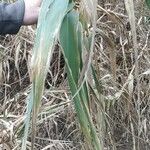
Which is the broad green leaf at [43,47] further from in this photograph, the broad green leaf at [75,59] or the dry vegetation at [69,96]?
the dry vegetation at [69,96]

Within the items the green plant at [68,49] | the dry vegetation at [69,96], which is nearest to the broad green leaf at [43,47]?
the green plant at [68,49]

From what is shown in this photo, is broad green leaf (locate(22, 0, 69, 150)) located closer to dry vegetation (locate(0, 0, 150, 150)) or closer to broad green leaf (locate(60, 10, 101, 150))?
broad green leaf (locate(60, 10, 101, 150))

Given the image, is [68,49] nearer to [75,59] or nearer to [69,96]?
[75,59]

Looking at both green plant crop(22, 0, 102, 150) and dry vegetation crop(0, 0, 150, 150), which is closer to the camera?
green plant crop(22, 0, 102, 150)

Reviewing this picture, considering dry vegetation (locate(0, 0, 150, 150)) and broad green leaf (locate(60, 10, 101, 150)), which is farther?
dry vegetation (locate(0, 0, 150, 150))

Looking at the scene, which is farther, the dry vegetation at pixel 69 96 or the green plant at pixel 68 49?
the dry vegetation at pixel 69 96

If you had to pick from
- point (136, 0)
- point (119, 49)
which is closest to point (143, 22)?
point (119, 49)

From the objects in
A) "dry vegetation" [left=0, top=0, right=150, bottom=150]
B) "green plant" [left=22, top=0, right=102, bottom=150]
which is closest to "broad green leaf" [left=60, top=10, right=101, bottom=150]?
"green plant" [left=22, top=0, right=102, bottom=150]

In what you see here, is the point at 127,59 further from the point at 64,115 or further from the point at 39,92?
the point at 39,92

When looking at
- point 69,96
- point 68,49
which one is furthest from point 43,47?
point 69,96
